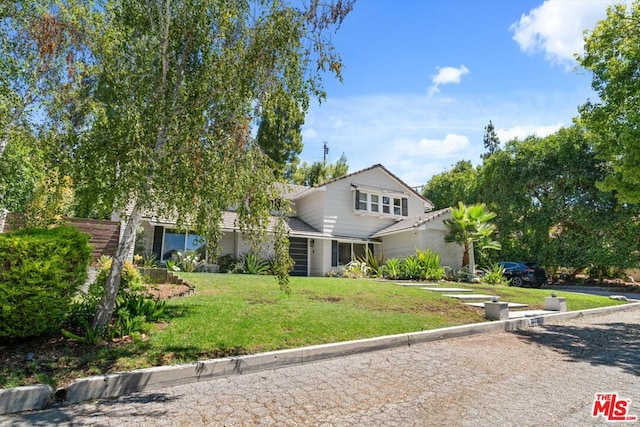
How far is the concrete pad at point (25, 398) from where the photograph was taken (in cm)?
400

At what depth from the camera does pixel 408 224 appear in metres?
22.4

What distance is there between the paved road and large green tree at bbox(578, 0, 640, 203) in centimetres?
931

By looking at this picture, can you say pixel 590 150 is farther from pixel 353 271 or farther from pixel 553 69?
pixel 353 271

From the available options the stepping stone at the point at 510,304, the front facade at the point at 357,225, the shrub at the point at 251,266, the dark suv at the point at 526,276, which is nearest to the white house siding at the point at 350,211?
the front facade at the point at 357,225

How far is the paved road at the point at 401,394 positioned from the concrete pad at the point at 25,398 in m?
0.14

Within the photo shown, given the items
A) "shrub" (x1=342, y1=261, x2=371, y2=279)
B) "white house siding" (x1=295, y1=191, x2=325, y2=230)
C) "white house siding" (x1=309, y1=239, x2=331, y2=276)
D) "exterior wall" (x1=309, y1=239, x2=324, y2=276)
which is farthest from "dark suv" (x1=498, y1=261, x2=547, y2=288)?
"white house siding" (x1=295, y1=191, x2=325, y2=230)

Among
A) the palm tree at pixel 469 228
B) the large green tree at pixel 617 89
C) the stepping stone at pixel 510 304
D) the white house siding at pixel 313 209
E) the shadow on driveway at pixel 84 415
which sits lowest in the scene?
the shadow on driveway at pixel 84 415

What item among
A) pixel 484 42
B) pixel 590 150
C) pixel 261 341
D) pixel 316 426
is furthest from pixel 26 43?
pixel 590 150

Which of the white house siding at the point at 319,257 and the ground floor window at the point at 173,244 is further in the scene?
the white house siding at the point at 319,257

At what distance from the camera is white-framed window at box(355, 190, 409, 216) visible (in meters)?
23.8

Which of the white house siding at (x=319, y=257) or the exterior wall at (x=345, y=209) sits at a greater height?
the exterior wall at (x=345, y=209)

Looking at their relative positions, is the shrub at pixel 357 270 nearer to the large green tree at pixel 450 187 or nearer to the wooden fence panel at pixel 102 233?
the wooden fence panel at pixel 102 233

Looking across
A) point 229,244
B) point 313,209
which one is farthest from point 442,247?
point 229,244

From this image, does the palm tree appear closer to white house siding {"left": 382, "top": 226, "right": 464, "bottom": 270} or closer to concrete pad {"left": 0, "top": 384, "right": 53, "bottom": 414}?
white house siding {"left": 382, "top": 226, "right": 464, "bottom": 270}
